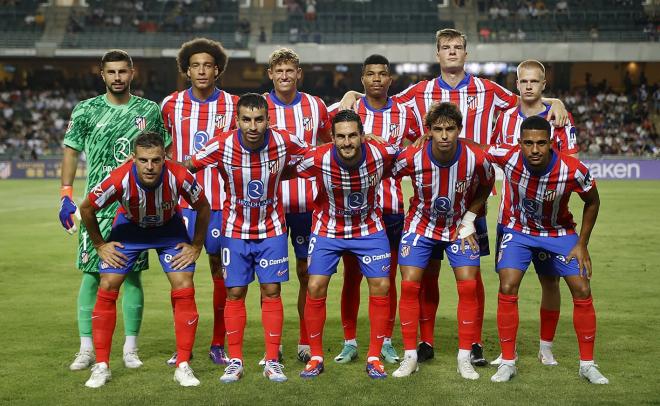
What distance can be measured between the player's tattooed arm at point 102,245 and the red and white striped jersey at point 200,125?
0.75 meters

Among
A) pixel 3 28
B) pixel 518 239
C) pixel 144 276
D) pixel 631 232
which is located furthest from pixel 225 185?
pixel 3 28

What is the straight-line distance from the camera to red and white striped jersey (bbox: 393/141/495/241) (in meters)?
6.44

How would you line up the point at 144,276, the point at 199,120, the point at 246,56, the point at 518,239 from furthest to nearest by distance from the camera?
the point at 246,56, the point at 144,276, the point at 199,120, the point at 518,239

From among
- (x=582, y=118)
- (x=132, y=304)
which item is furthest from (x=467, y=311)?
(x=582, y=118)

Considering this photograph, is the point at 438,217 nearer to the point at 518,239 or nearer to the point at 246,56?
the point at 518,239

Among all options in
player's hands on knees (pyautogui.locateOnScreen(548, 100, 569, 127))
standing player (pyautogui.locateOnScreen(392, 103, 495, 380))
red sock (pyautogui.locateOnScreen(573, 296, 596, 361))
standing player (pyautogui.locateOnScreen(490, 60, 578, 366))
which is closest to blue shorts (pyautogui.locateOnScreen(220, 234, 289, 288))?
standing player (pyautogui.locateOnScreen(392, 103, 495, 380))

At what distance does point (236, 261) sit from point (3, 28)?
123 feet

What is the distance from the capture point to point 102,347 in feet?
20.4

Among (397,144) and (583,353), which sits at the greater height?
(397,144)

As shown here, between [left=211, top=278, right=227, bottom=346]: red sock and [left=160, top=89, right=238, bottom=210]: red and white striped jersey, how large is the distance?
0.63 meters

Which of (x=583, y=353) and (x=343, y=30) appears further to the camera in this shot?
(x=343, y=30)

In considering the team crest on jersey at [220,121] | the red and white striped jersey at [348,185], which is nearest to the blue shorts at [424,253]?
the red and white striped jersey at [348,185]

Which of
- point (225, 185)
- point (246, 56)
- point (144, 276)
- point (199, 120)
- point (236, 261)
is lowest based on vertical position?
point (144, 276)

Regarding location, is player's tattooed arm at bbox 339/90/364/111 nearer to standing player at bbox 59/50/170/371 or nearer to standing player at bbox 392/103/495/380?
standing player at bbox 392/103/495/380
